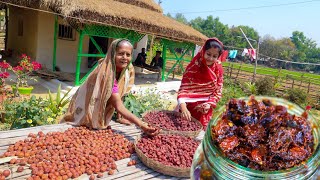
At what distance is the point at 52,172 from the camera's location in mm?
1467

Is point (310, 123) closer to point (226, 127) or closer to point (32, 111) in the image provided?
point (226, 127)

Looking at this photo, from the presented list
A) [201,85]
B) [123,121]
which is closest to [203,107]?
[201,85]

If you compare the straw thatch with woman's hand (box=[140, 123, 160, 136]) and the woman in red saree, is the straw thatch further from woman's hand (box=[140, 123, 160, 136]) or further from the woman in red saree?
woman's hand (box=[140, 123, 160, 136])

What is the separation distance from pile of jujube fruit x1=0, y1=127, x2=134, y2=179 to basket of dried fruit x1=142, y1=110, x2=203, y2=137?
30 centimetres

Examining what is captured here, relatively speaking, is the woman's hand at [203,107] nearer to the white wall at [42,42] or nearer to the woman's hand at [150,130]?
the woman's hand at [150,130]

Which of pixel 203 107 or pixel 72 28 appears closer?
pixel 203 107

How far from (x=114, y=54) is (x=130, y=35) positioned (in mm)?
6881

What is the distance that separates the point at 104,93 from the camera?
7.51ft

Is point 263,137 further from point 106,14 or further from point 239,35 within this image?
point 239,35

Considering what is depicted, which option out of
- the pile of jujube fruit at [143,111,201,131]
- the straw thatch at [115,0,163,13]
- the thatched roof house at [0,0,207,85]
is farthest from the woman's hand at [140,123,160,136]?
the straw thatch at [115,0,163,13]

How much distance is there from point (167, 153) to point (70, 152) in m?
0.62

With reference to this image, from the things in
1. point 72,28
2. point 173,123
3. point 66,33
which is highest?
point 72,28

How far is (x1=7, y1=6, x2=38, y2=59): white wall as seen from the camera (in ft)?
28.7

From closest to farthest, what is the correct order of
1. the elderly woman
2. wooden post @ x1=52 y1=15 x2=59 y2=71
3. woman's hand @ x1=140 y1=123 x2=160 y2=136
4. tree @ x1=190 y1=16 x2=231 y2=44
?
woman's hand @ x1=140 y1=123 x2=160 y2=136 < the elderly woman < wooden post @ x1=52 y1=15 x2=59 y2=71 < tree @ x1=190 y1=16 x2=231 y2=44
